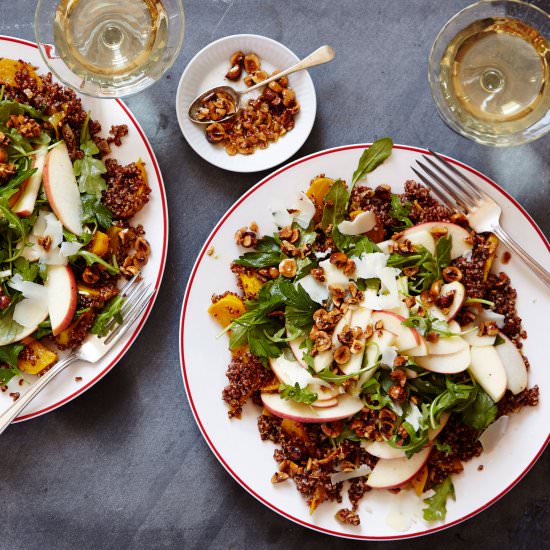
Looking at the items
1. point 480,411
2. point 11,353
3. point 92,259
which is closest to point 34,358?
point 11,353

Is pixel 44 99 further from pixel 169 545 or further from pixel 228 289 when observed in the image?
pixel 169 545

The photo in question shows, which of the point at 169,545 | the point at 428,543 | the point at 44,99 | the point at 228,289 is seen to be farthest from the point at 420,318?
the point at 44,99

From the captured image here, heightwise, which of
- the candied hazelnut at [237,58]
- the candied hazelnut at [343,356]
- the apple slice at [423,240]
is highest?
the candied hazelnut at [237,58]

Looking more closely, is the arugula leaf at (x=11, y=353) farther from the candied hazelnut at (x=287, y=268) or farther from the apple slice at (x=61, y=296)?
the candied hazelnut at (x=287, y=268)

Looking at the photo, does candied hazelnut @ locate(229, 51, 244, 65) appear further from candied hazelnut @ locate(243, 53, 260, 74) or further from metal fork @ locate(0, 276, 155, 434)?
metal fork @ locate(0, 276, 155, 434)

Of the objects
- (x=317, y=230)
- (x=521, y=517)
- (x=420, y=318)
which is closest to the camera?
(x=420, y=318)

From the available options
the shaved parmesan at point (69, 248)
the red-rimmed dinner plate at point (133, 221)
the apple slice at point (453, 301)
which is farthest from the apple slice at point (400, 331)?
the shaved parmesan at point (69, 248)

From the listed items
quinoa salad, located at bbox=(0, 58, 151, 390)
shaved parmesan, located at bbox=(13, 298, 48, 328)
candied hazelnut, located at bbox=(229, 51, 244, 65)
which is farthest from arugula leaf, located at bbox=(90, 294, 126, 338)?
candied hazelnut, located at bbox=(229, 51, 244, 65)
